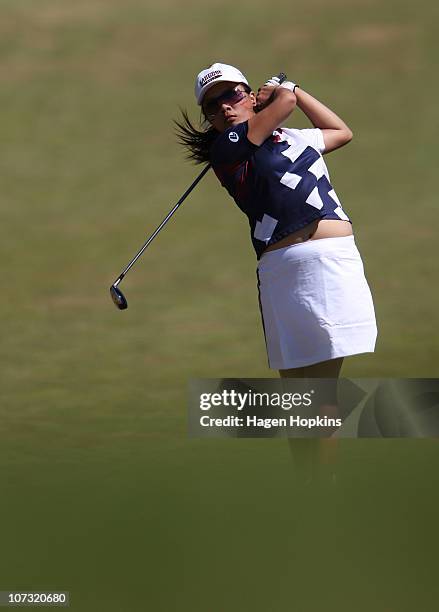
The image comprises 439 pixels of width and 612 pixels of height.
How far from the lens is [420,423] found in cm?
515

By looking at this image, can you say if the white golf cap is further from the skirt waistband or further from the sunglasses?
the skirt waistband

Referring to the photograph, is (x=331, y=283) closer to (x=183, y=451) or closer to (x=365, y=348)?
(x=365, y=348)

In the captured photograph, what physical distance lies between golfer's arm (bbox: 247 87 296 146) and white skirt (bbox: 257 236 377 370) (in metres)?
0.41

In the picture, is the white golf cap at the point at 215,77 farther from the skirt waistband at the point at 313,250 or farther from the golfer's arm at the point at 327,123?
the skirt waistband at the point at 313,250

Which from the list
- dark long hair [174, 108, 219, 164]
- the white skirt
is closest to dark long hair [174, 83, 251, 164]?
dark long hair [174, 108, 219, 164]

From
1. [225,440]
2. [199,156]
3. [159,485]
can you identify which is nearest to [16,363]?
[225,440]

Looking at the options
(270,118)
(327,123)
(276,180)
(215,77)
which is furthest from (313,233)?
(215,77)

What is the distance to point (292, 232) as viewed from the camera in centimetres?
501

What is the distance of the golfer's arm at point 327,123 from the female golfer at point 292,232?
171 mm

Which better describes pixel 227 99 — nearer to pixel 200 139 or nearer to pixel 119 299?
pixel 200 139

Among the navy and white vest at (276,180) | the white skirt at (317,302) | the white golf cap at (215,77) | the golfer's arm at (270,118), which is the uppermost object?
the white golf cap at (215,77)

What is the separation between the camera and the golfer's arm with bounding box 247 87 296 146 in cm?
496

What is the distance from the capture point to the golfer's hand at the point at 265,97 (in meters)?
5.12

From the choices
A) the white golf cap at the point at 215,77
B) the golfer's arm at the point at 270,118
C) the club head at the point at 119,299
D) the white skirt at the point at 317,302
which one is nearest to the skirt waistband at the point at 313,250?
the white skirt at the point at 317,302
